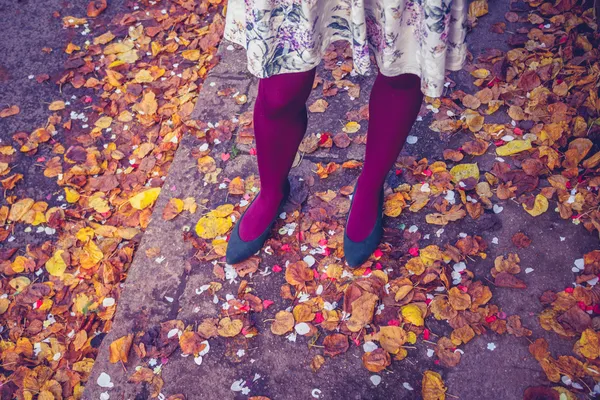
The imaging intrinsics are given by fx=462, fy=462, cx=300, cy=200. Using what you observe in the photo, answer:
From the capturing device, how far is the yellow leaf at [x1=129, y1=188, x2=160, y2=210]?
2.20 meters

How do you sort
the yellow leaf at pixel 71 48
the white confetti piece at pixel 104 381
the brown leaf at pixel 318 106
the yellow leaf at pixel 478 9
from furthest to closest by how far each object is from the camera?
1. the yellow leaf at pixel 71 48
2. the yellow leaf at pixel 478 9
3. the brown leaf at pixel 318 106
4. the white confetti piece at pixel 104 381

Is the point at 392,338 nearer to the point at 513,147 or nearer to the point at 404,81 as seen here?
the point at 404,81

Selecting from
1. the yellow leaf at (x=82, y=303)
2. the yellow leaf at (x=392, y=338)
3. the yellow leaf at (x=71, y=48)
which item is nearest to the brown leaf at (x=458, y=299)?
the yellow leaf at (x=392, y=338)

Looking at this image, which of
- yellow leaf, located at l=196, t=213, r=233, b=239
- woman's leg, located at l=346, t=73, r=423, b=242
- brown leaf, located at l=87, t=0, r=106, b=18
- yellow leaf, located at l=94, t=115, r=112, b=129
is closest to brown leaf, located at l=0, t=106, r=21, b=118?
yellow leaf, located at l=94, t=115, r=112, b=129

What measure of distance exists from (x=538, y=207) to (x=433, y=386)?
89 centimetres

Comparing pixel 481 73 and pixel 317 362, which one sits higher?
pixel 481 73

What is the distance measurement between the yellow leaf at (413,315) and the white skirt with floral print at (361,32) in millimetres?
840

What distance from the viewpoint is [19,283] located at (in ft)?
6.65

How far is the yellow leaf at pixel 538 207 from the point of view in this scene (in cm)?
192

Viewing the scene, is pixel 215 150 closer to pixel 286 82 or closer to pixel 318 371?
pixel 286 82

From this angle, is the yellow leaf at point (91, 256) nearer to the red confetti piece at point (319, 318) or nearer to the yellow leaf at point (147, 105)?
the yellow leaf at point (147, 105)

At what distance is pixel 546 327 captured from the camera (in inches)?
64.9

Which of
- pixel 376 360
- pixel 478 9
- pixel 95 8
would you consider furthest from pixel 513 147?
pixel 95 8

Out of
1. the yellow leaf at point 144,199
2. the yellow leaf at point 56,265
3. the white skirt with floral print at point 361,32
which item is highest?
the white skirt with floral print at point 361,32
